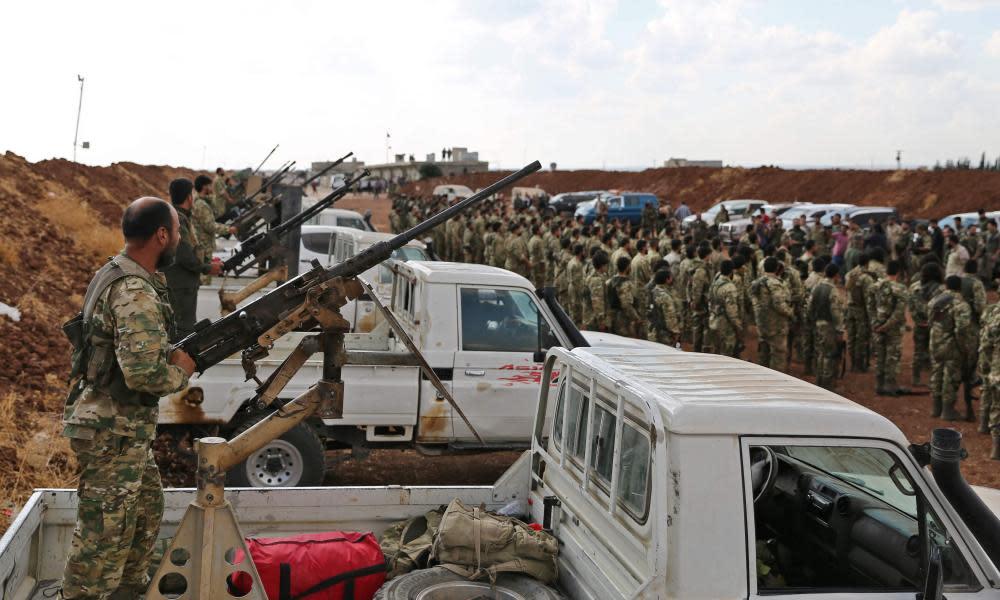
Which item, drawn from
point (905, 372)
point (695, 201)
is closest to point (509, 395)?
point (905, 372)

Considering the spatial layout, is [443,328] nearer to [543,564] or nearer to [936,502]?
[543,564]

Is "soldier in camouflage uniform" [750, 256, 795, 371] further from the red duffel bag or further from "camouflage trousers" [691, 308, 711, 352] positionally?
the red duffel bag

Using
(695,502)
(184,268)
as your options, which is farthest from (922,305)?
(695,502)

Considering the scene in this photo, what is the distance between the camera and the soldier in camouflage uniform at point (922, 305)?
11.0 m

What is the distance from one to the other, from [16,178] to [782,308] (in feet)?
78.3

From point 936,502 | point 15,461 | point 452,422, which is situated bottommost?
point 15,461

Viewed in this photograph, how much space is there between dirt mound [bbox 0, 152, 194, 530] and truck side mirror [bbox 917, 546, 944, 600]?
19.3 ft

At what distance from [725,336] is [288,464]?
6844mm

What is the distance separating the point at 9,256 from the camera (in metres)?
16.3

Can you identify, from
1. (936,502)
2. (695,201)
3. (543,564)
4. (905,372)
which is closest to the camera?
(936,502)

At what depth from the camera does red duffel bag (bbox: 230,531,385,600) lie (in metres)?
3.81

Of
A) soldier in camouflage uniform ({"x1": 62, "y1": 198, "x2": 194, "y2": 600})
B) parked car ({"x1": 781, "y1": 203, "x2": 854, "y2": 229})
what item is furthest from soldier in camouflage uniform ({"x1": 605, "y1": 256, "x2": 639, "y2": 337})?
parked car ({"x1": 781, "y1": 203, "x2": 854, "y2": 229})

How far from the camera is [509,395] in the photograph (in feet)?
24.5

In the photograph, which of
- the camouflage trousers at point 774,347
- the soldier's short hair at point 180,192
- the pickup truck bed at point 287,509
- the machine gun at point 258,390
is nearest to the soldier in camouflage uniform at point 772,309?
the camouflage trousers at point 774,347
